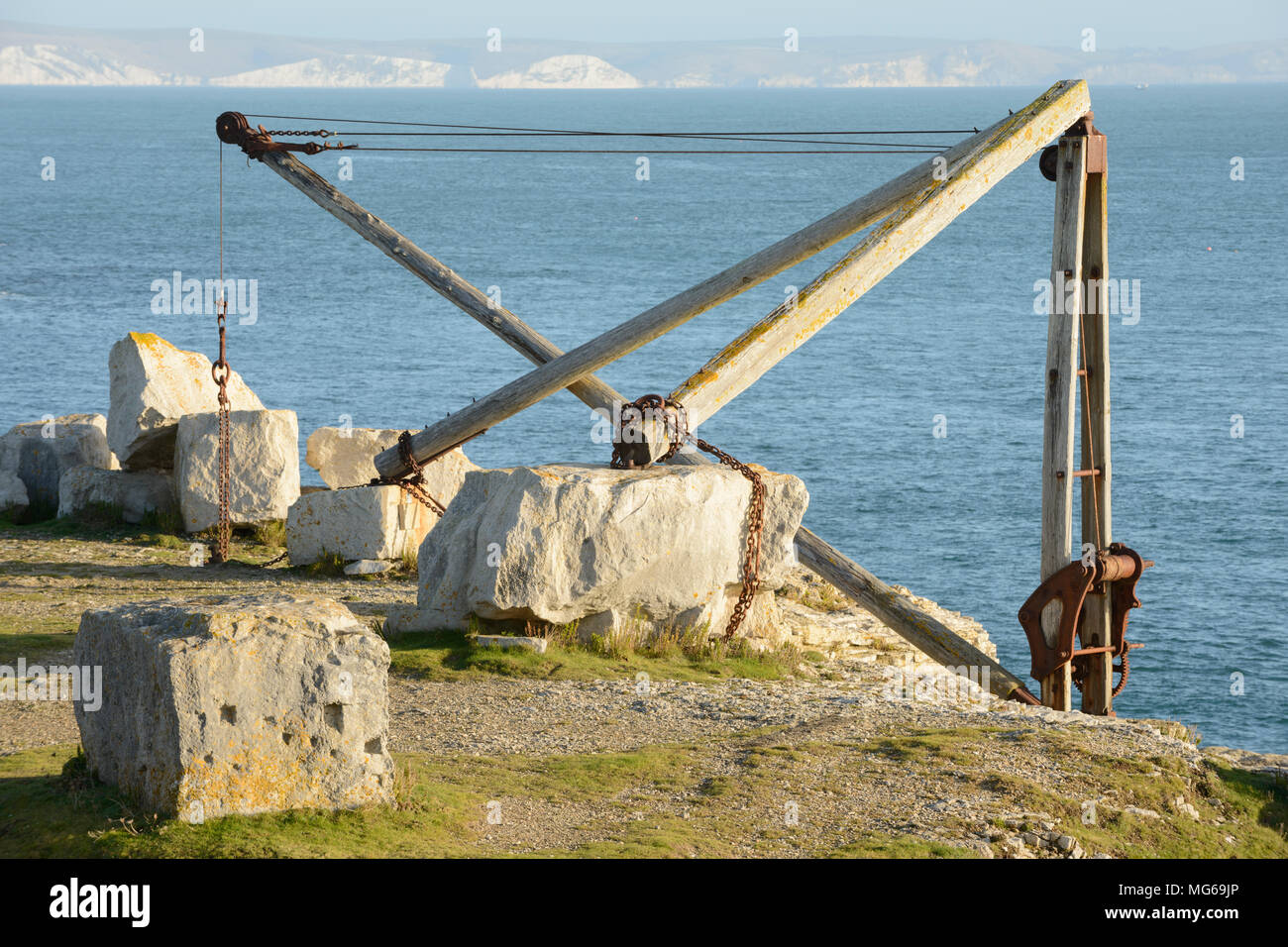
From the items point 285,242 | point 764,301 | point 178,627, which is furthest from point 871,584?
point 285,242

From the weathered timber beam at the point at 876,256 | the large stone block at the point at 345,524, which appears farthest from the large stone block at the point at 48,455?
the weathered timber beam at the point at 876,256

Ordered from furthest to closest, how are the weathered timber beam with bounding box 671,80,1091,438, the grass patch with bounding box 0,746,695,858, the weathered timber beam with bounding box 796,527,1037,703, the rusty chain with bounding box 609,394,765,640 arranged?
the weathered timber beam with bounding box 796,527,1037,703 → the weathered timber beam with bounding box 671,80,1091,438 → the rusty chain with bounding box 609,394,765,640 → the grass patch with bounding box 0,746,695,858


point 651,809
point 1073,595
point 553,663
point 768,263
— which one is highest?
point 768,263

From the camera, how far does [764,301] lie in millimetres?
60406

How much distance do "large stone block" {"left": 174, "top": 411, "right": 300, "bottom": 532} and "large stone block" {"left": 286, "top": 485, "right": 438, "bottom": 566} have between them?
4.27ft

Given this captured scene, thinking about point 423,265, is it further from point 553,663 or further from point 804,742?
point 804,742

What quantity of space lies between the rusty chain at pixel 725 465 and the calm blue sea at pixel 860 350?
11361 millimetres

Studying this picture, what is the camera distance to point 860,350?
52500mm

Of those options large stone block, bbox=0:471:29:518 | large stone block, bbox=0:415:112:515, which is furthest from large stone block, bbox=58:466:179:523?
large stone block, bbox=0:415:112:515

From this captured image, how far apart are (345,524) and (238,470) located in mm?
2100

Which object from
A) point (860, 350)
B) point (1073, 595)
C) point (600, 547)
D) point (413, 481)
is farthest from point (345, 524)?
point (860, 350)

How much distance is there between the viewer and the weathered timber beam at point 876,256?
1233 centimetres

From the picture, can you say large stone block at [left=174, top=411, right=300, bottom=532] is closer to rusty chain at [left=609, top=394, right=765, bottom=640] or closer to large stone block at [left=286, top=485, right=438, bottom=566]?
large stone block at [left=286, top=485, right=438, bottom=566]

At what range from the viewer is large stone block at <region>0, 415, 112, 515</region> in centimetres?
1912
